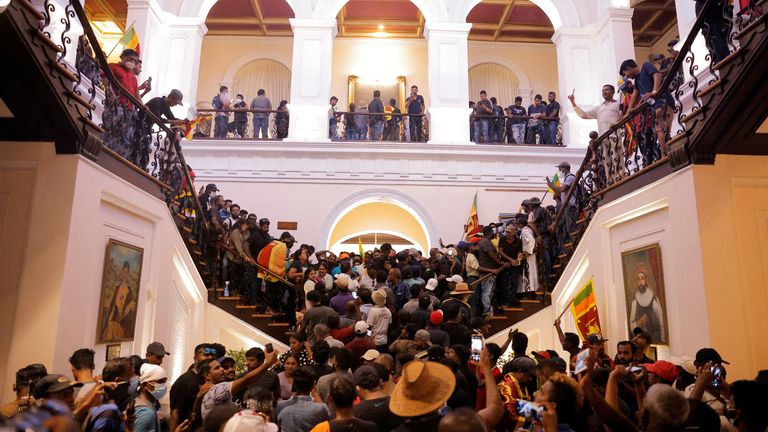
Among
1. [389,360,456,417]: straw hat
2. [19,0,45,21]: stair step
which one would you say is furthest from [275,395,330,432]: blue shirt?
[19,0,45,21]: stair step

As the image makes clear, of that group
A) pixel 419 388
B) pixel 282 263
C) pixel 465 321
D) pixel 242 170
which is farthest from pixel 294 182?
pixel 419 388

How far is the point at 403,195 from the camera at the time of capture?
14.8 metres

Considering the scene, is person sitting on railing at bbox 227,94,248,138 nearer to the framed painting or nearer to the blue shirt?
the framed painting

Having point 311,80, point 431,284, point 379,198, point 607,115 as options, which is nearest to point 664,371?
point 431,284

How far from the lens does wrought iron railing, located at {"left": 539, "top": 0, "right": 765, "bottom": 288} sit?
568cm

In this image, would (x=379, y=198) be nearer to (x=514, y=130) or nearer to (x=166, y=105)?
(x=514, y=130)

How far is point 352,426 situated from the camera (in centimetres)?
306

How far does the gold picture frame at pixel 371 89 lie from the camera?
61.9ft

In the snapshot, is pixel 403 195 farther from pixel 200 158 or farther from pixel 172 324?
pixel 172 324

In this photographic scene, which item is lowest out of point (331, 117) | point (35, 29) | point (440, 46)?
point (35, 29)

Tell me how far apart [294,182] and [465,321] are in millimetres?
8709

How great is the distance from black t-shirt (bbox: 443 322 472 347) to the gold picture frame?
13387 millimetres

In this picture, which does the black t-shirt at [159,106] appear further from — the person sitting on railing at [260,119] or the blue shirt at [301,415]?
the person sitting on railing at [260,119]

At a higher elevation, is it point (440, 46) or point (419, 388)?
point (440, 46)
